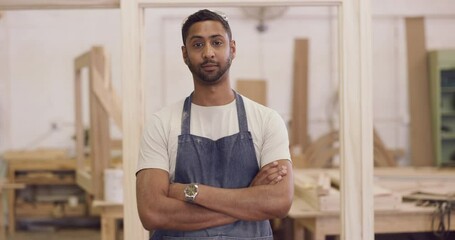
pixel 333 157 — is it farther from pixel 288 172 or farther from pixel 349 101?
pixel 288 172

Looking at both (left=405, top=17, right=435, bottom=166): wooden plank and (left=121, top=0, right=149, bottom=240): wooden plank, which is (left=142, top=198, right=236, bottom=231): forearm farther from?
(left=405, top=17, right=435, bottom=166): wooden plank

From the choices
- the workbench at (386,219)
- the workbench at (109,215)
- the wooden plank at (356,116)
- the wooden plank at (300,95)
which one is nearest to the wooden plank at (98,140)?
the workbench at (109,215)

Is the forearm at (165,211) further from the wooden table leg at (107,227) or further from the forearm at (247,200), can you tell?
the wooden table leg at (107,227)

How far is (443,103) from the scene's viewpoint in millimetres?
7203

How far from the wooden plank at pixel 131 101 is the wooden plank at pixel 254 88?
480cm

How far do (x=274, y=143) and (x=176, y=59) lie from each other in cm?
556

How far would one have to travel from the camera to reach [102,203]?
3857 mm

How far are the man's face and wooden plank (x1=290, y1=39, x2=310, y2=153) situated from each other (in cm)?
548

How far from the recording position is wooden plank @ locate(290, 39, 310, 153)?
7406 millimetres

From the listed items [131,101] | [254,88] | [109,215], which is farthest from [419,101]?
[131,101]

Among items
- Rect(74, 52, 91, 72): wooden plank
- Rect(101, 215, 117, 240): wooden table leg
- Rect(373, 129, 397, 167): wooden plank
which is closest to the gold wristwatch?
Rect(101, 215, 117, 240): wooden table leg

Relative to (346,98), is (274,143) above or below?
below

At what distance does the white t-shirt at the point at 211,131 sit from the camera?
6.63ft

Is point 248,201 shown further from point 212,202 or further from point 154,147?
point 154,147
